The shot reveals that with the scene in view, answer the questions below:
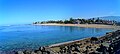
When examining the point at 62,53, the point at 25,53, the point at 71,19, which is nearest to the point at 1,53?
the point at 25,53

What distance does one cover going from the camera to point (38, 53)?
1741 cm

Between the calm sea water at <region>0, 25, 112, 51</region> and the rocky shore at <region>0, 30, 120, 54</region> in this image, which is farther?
the calm sea water at <region>0, 25, 112, 51</region>

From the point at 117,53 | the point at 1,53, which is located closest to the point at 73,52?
the point at 117,53

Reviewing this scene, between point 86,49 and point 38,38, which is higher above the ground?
point 86,49

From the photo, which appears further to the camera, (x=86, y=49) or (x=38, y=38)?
(x=38, y=38)

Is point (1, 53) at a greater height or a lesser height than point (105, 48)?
lesser

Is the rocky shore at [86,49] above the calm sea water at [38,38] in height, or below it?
above

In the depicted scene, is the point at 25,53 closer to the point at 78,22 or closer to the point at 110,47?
the point at 110,47

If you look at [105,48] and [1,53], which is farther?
[1,53]

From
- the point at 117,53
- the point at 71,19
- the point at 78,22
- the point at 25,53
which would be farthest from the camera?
the point at 71,19

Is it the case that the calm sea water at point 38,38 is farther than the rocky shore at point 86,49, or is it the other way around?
the calm sea water at point 38,38

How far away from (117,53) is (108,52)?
1.38 m

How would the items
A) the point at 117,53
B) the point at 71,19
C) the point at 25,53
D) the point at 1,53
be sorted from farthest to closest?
the point at 71,19 < the point at 1,53 < the point at 25,53 < the point at 117,53

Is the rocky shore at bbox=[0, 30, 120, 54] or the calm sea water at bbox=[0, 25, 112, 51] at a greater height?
the rocky shore at bbox=[0, 30, 120, 54]
